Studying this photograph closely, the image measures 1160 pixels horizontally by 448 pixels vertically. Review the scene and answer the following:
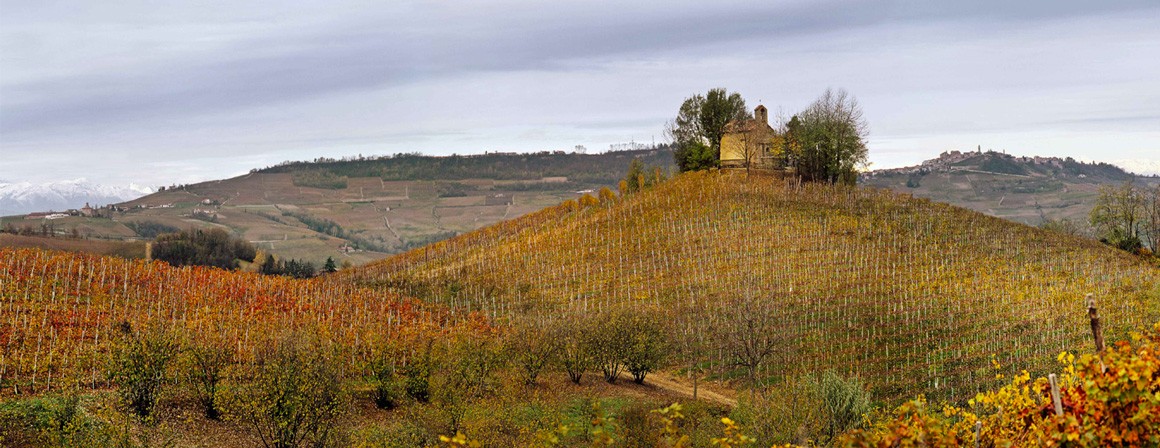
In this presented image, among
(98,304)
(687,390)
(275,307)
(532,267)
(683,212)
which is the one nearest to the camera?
(687,390)

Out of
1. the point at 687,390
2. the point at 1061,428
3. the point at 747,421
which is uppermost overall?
the point at 1061,428

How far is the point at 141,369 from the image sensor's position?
111 feet

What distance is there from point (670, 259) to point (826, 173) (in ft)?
105

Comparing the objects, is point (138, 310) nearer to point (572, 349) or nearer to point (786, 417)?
point (572, 349)

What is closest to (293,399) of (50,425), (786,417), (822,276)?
(50,425)

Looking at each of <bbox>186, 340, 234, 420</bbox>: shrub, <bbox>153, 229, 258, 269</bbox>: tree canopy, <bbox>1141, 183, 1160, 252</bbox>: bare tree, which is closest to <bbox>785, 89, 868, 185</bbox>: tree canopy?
<bbox>1141, 183, 1160, 252</bbox>: bare tree

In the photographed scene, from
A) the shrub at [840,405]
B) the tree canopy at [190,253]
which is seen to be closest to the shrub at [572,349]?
the shrub at [840,405]

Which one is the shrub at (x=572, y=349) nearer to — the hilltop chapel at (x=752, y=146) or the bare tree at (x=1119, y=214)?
the hilltop chapel at (x=752, y=146)

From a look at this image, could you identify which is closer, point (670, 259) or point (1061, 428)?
point (1061, 428)

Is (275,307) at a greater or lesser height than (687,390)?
greater

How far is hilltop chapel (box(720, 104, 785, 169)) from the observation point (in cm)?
10031

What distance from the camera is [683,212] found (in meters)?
83.0

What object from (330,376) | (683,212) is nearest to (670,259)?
(683,212)

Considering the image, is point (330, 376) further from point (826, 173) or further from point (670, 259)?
point (826, 173)
